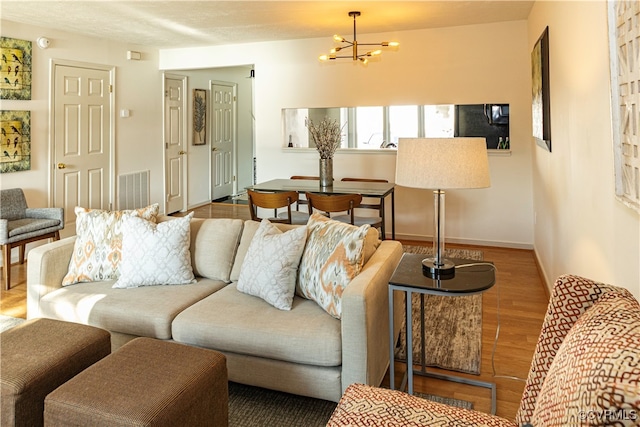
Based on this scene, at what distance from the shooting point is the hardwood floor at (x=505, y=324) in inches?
92.7

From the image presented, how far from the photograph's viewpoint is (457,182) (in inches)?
81.4

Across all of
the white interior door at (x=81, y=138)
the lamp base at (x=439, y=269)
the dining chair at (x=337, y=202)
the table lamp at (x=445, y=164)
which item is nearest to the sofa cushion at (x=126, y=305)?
the lamp base at (x=439, y=269)

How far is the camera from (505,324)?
3.17 metres

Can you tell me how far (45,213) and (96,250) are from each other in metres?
2.24

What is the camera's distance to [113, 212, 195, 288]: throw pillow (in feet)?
8.77

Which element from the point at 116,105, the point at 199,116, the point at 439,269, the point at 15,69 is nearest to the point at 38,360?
the point at 439,269

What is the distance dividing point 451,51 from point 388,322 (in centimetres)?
396

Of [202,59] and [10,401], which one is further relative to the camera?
[202,59]

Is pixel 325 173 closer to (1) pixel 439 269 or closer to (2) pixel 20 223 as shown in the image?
(1) pixel 439 269

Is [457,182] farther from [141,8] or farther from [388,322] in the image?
[141,8]

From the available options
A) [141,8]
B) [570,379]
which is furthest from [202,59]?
[570,379]

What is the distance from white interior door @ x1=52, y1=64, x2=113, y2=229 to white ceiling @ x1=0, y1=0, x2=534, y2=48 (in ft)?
1.86

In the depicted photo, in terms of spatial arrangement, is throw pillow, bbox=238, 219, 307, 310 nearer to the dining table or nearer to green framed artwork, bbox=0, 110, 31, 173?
the dining table

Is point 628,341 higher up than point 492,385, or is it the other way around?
point 628,341
